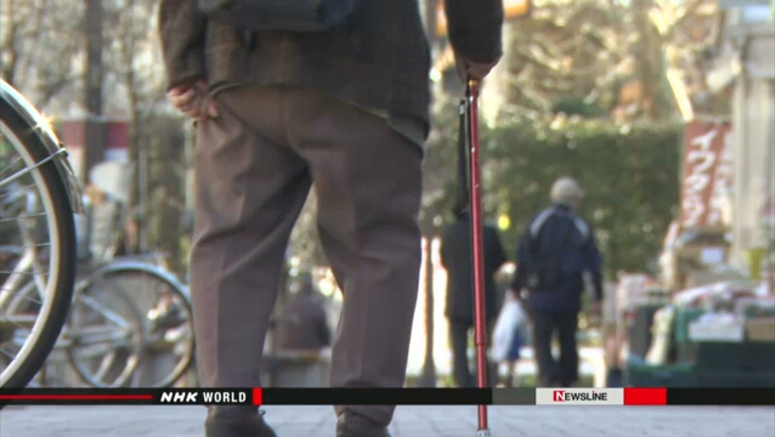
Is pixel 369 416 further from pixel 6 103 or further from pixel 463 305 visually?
pixel 463 305

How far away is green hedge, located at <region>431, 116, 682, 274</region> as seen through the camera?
28.2 meters

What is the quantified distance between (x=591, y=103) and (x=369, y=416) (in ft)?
95.1

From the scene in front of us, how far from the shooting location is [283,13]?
3.04 m

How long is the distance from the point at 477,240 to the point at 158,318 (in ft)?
16.9

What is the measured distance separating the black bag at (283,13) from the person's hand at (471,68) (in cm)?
53

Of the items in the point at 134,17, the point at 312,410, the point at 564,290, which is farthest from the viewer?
the point at 134,17

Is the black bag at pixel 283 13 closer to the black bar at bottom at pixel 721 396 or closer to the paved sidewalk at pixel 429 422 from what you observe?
the black bar at bottom at pixel 721 396

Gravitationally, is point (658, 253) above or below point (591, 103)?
below

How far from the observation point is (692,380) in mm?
11016

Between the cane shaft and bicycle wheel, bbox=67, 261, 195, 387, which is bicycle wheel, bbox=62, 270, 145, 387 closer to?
bicycle wheel, bbox=67, 261, 195, 387

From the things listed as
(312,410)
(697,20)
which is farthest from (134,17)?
(697,20)

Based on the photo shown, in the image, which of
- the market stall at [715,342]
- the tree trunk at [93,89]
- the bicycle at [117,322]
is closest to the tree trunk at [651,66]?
the market stall at [715,342]

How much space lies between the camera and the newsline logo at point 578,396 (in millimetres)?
3281

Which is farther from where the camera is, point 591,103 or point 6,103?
point 591,103
